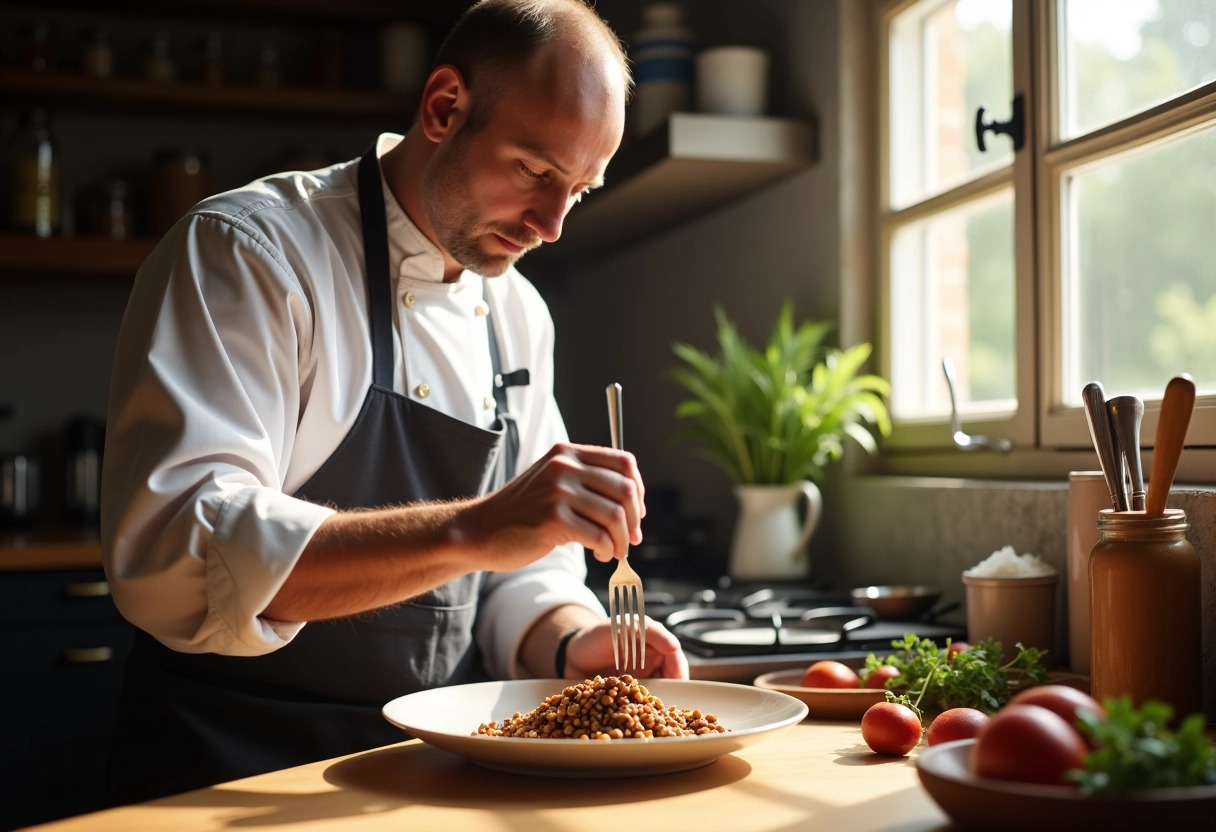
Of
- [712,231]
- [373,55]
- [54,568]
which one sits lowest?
[54,568]

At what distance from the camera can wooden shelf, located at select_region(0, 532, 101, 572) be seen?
284 cm

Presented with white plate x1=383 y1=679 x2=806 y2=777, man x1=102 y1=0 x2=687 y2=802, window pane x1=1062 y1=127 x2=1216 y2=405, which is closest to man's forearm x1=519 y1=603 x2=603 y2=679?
man x1=102 y1=0 x2=687 y2=802

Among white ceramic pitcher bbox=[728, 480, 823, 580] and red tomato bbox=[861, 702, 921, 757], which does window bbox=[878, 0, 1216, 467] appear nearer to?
white ceramic pitcher bbox=[728, 480, 823, 580]

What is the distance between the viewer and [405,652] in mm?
1520

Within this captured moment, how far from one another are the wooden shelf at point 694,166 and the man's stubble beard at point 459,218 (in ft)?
3.30

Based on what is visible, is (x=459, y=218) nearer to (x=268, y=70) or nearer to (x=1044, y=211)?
(x=1044, y=211)

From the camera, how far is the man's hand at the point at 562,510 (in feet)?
3.59

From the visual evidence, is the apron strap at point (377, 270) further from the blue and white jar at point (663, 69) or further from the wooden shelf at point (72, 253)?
the wooden shelf at point (72, 253)

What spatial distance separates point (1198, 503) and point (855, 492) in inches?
39.3

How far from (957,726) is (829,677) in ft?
1.04

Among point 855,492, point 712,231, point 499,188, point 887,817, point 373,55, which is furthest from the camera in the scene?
point 373,55

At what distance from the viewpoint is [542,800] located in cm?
101

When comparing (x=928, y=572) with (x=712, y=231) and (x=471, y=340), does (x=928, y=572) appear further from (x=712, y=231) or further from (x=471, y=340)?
(x=712, y=231)

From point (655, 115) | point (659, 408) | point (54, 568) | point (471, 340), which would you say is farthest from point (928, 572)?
point (54, 568)
